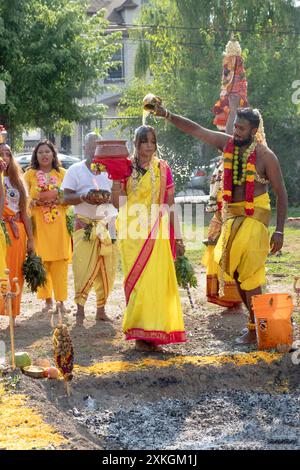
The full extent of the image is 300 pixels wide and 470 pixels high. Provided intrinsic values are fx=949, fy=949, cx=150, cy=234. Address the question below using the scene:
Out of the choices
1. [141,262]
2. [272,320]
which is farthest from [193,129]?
[272,320]

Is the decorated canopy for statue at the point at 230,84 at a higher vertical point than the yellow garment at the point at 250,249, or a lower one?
higher

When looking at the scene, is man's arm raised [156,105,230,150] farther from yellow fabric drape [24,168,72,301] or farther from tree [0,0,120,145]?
tree [0,0,120,145]

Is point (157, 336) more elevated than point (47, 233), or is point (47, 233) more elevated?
point (47, 233)

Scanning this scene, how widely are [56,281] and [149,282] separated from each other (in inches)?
105

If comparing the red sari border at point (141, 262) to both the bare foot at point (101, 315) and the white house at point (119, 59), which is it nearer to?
the bare foot at point (101, 315)

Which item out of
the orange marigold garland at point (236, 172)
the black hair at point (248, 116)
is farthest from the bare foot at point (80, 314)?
the black hair at point (248, 116)

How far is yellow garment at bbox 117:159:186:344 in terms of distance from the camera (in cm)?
776

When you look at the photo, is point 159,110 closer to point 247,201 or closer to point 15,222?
point 247,201

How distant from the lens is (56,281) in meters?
10.2

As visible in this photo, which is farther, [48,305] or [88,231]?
[48,305]

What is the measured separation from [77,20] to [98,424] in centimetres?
1938

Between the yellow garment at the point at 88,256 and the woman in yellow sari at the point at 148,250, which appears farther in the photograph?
the yellow garment at the point at 88,256

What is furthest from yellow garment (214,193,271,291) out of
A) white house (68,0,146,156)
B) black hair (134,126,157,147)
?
white house (68,0,146,156)

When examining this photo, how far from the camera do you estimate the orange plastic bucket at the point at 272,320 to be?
7891mm
